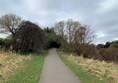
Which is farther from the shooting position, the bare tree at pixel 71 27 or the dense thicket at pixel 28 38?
the bare tree at pixel 71 27

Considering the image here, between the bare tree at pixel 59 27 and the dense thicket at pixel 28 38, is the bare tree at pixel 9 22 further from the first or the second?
the dense thicket at pixel 28 38

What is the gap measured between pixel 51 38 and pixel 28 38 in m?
27.5

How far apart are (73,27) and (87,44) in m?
8.57

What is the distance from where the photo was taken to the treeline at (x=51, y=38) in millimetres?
40925

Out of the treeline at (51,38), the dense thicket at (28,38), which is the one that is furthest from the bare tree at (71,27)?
the dense thicket at (28,38)

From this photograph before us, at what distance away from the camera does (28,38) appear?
4059 centimetres

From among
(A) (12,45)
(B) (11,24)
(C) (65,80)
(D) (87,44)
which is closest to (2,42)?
(A) (12,45)

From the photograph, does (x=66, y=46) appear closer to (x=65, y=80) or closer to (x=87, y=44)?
(x=87, y=44)

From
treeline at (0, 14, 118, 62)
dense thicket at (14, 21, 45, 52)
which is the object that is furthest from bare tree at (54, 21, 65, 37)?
dense thicket at (14, 21, 45, 52)

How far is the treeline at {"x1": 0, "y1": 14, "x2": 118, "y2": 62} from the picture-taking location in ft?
134

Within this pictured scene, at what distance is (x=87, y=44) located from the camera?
62.8 m

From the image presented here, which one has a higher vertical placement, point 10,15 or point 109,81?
point 10,15

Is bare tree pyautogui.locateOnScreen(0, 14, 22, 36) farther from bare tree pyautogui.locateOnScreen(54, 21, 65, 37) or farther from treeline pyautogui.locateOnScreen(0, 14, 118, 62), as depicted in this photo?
bare tree pyautogui.locateOnScreen(54, 21, 65, 37)

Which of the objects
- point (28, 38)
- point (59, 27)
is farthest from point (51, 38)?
point (28, 38)
